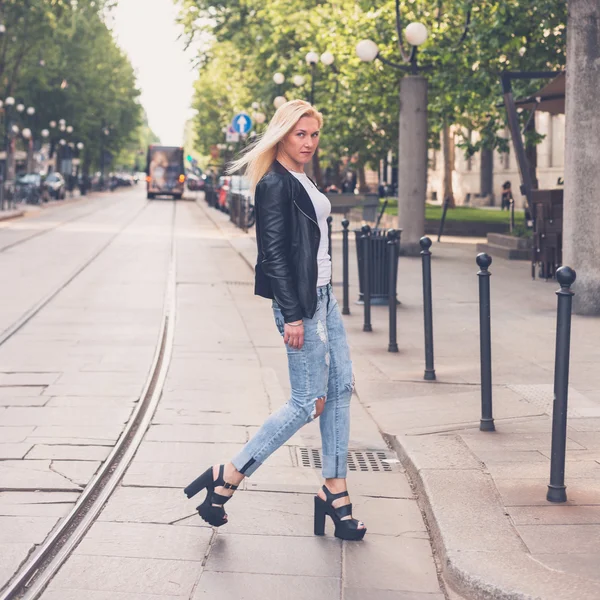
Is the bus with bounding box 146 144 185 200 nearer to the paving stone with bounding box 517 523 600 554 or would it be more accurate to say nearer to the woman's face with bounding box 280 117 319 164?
the woman's face with bounding box 280 117 319 164

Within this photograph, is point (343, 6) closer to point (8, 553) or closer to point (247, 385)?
point (247, 385)

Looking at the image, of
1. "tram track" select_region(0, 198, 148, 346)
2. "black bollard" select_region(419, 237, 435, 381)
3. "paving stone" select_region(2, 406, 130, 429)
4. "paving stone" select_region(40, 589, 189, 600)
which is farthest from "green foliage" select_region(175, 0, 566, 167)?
"paving stone" select_region(40, 589, 189, 600)

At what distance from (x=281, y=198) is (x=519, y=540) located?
1660 mm

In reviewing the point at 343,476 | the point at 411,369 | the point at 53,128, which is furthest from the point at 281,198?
the point at 53,128

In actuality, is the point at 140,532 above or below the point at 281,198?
below

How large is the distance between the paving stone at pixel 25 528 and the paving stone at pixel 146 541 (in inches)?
7.5

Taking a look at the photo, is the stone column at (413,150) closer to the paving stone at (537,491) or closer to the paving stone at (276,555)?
the paving stone at (537,491)

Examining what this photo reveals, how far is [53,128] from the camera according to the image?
75.3 meters

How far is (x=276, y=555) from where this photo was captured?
4.93m

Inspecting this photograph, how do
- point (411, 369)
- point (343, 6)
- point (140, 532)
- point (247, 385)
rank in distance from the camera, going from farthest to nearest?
point (343, 6), point (411, 369), point (247, 385), point (140, 532)

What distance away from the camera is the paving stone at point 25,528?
198 inches

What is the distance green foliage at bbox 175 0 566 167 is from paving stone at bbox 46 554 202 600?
1533cm

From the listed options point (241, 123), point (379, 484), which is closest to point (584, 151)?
point (379, 484)

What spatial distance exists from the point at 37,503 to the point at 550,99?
14.8 meters
